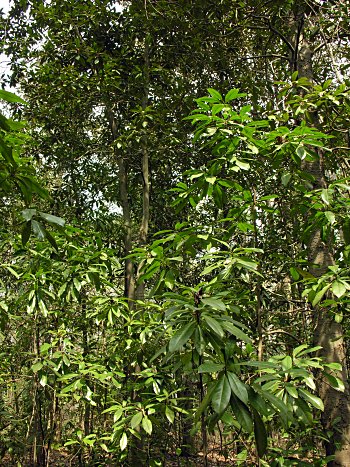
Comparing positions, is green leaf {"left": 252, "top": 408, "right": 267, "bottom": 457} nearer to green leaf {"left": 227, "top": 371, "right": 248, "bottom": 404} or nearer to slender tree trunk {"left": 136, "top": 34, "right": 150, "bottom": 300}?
green leaf {"left": 227, "top": 371, "right": 248, "bottom": 404}

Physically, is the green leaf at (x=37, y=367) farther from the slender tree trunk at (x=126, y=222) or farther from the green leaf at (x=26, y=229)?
the green leaf at (x=26, y=229)

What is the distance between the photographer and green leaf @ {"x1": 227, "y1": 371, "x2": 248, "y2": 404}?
139 centimetres

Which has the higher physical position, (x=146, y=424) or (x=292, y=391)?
(x=292, y=391)

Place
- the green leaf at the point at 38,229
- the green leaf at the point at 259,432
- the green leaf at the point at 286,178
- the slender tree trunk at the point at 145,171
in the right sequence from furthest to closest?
the slender tree trunk at the point at 145,171
the green leaf at the point at 286,178
the green leaf at the point at 259,432
the green leaf at the point at 38,229

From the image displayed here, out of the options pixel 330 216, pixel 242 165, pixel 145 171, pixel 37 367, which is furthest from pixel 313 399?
pixel 145 171

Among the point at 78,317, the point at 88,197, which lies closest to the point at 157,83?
the point at 88,197

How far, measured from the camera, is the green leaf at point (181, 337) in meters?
1.52

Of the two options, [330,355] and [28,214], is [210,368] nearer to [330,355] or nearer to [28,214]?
[28,214]

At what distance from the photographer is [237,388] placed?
143 cm

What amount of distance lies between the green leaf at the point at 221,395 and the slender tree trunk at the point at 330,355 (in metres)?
1.35

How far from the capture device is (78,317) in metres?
4.34

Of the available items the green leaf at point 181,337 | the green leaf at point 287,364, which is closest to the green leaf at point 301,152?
the green leaf at point 287,364

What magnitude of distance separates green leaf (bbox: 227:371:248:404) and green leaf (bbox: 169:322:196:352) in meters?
0.20

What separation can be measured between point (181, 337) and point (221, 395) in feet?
0.85
